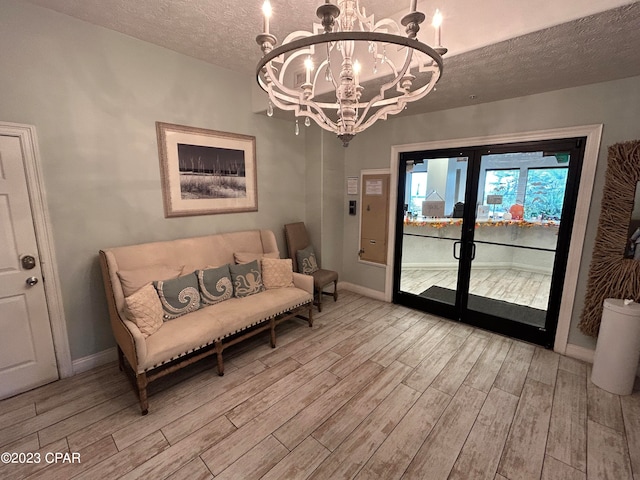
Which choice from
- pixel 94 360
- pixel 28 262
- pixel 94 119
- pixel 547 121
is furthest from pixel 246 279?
pixel 547 121

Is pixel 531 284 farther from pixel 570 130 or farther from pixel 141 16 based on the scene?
pixel 141 16

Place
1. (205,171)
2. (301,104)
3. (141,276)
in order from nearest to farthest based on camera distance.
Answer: (301,104), (141,276), (205,171)

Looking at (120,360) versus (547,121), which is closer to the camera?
(120,360)

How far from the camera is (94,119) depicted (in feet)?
7.55

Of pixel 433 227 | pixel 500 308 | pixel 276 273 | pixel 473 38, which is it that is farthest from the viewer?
pixel 433 227

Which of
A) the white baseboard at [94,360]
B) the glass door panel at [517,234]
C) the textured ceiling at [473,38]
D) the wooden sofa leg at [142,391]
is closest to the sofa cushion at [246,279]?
the wooden sofa leg at [142,391]

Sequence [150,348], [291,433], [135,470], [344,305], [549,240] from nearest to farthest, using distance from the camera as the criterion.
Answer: [135,470], [291,433], [150,348], [549,240], [344,305]

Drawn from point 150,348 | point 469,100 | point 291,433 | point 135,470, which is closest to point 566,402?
point 291,433

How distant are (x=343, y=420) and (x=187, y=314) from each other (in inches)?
59.6

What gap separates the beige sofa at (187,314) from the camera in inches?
78.9

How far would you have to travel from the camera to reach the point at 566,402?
2.13m

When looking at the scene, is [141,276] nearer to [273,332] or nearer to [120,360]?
[120,360]

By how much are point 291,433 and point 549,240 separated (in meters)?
2.97

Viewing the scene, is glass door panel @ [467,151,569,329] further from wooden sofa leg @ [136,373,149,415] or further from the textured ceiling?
wooden sofa leg @ [136,373,149,415]
